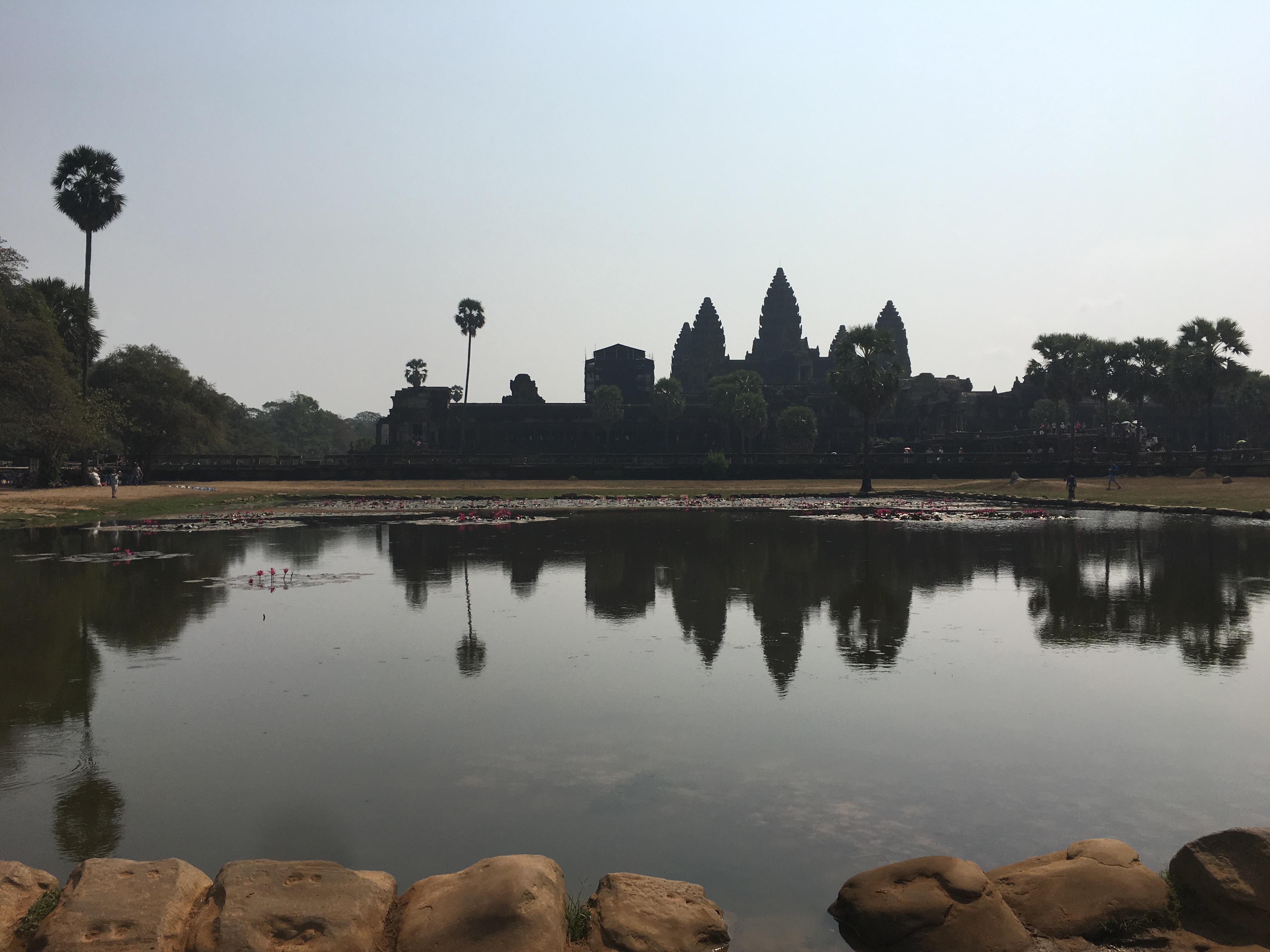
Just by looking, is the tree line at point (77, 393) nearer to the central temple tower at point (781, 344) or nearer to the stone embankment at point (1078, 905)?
the stone embankment at point (1078, 905)

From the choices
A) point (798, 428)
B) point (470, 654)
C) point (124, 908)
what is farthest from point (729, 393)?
point (124, 908)

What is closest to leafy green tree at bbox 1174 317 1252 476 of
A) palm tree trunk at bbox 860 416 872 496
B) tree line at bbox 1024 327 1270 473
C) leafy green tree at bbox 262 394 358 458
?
tree line at bbox 1024 327 1270 473

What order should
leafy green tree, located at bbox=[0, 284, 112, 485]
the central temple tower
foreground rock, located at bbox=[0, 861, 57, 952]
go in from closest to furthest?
1. foreground rock, located at bbox=[0, 861, 57, 952]
2. leafy green tree, located at bbox=[0, 284, 112, 485]
3. the central temple tower

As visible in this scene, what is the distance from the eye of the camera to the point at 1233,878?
482cm

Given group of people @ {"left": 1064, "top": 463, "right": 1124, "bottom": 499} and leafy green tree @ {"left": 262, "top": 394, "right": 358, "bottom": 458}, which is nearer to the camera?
group of people @ {"left": 1064, "top": 463, "right": 1124, "bottom": 499}

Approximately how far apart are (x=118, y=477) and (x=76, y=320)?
443 inches

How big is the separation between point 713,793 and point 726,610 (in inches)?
297

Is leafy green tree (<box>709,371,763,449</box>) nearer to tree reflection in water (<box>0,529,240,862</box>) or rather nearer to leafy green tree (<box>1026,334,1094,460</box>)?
leafy green tree (<box>1026,334,1094,460</box>)

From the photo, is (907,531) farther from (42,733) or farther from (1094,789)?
(42,733)

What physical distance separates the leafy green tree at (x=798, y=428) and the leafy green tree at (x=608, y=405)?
15509mm

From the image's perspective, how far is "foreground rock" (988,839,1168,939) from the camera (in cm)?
487

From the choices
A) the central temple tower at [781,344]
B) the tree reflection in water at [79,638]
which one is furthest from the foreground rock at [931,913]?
the central temple tower at [781,344]

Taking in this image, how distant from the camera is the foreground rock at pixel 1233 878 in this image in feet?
15.5

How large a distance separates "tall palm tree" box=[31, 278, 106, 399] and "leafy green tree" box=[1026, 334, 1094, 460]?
61.6 metres
